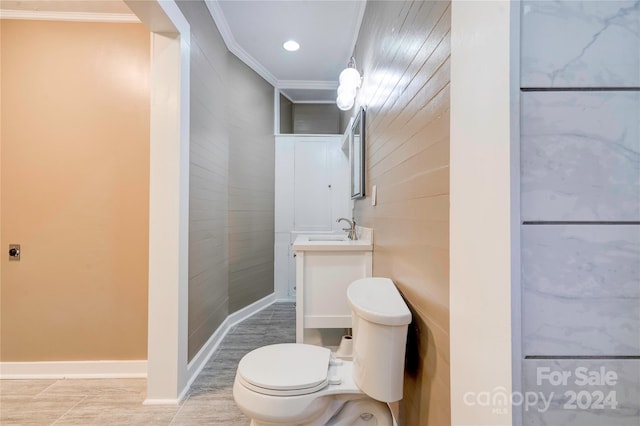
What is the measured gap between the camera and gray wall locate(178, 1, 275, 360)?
73.1 inches

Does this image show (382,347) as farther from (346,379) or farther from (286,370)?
(286,370)

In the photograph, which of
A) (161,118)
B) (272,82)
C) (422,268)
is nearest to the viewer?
(422,268)

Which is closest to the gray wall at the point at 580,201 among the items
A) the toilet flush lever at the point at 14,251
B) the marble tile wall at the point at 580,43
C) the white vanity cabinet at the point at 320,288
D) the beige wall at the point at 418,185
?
the marble tile wall at the point at 580,43

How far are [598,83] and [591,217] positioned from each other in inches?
9.5

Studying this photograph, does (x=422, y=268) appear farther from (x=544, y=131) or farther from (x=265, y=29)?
(x=265, y=29)

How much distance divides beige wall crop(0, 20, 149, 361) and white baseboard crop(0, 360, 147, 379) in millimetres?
43

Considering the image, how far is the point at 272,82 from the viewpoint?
3309 mm

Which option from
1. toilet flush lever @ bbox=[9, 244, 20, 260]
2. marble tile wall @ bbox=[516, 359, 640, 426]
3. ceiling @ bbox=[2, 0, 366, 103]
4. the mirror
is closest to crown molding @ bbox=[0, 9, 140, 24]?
ceiling @ bbox=[2, 0, 366, 103]

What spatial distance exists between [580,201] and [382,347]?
65cm

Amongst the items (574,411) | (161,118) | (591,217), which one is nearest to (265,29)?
(161,118)

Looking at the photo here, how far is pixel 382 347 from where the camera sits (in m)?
0.87

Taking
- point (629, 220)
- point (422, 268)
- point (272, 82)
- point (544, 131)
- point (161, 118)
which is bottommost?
point (422, 268)

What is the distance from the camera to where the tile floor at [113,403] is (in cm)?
142

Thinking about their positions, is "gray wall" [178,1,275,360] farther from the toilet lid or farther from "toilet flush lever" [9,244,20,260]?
"toilet flush lever" [9,244,20,260]
